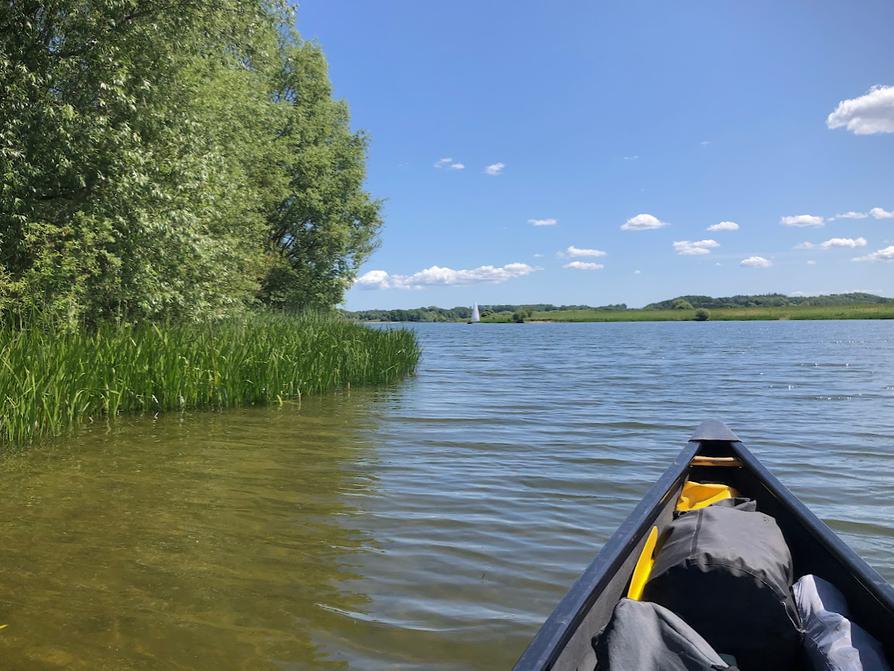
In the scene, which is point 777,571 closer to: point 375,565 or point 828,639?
point 828,639

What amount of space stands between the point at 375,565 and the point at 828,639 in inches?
107

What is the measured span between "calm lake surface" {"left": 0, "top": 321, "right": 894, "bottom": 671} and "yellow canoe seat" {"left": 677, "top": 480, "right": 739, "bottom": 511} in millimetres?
747

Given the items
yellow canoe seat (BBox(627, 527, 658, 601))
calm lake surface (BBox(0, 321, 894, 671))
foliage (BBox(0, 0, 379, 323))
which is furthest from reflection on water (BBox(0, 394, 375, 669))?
foliage (BBox(0, 0, 379, 323))

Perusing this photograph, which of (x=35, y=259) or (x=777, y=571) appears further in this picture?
(x=35, y=259)

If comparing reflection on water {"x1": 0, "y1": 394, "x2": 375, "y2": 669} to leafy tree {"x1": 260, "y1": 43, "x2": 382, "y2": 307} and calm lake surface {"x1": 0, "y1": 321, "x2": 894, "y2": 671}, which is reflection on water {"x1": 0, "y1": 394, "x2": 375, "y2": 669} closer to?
calm lake surface {"x1": 0, "y1": 321, "x2": 894, "y2": 671}

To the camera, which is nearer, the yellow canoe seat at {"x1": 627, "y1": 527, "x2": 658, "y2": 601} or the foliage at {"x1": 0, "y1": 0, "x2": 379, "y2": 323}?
the yellow canoe seat at {"x1": 627, "y1": 527, "x2": 658, "y2": 601}

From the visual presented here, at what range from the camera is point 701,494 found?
4.27m

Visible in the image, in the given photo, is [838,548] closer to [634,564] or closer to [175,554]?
[634,564]

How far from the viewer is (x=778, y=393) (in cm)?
1498

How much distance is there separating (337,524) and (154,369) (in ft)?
20.3

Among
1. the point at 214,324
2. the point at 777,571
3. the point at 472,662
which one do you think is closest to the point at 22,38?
the point at 214,324

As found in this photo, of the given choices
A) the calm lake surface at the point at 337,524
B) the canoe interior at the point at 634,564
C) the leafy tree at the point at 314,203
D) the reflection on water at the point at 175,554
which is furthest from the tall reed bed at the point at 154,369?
the leafy tree at the point at 314,203

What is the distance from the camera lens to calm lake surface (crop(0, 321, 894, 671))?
3.16 m

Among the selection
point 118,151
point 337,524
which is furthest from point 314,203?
point 337,524
